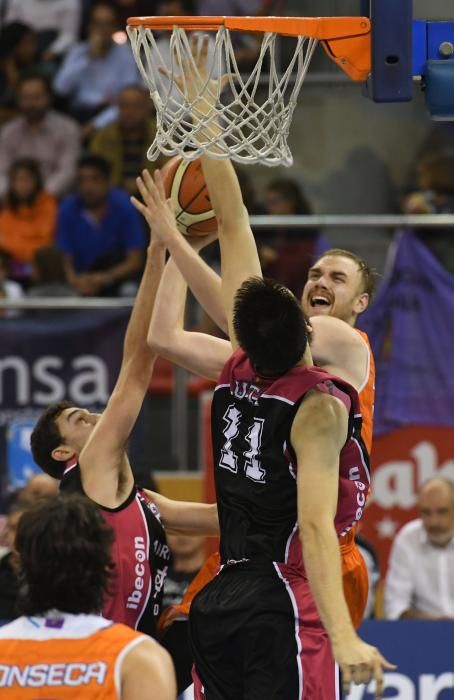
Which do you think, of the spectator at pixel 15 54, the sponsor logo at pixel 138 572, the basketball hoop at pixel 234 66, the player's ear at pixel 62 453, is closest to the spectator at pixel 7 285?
the spectator at pixel 15 54

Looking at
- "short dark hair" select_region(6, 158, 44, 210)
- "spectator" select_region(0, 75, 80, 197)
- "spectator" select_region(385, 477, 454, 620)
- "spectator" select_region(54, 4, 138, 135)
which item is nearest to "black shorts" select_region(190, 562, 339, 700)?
"spectator" select_region(385, 477, 454, 620)

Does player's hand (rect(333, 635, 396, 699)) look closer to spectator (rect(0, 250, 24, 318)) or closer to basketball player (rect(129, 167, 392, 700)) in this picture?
basketball player (rect(129, 167, 392, 700))

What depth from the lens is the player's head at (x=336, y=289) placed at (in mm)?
5293

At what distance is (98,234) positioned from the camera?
1028 centimetres

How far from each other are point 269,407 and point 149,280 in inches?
40.3

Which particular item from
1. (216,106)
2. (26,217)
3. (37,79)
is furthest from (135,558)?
(37,79)

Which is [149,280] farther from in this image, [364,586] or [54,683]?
[54,683]

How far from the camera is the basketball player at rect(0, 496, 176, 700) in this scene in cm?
337

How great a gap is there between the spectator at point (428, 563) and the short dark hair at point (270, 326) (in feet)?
12.9

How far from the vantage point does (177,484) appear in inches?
335

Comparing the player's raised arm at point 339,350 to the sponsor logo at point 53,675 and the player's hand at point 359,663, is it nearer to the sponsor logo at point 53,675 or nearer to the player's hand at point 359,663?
the player's hand at point 359,663

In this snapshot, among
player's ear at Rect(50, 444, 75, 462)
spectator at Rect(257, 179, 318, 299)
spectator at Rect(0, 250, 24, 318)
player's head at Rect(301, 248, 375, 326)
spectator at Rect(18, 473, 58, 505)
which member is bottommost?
spectator at Rect(18, 473, 58, 505)

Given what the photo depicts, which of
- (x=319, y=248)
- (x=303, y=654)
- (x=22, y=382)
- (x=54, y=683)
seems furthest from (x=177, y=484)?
(x=54, y=683)

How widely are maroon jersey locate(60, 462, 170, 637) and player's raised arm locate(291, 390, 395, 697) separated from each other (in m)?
0.96
